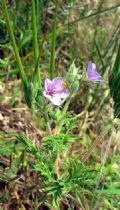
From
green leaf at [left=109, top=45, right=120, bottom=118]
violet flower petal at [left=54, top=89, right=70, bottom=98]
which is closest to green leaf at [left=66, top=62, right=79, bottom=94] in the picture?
violet flower petal at [left=54, top=89, right=70, bottom=98]

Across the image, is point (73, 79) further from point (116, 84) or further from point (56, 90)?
point (116, 84)

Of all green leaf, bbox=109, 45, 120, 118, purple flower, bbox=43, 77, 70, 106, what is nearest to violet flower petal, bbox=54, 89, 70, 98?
purple flower, bbox=43, 77, 70, 106

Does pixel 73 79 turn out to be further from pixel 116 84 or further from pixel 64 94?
pixel 116 84

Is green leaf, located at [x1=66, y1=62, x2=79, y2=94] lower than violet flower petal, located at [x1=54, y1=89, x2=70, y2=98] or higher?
higher

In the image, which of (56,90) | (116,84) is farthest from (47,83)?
(116,84)

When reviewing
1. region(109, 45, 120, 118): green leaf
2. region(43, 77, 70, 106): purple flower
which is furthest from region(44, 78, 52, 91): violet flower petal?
region(109, 45, 120, 118): green leaf

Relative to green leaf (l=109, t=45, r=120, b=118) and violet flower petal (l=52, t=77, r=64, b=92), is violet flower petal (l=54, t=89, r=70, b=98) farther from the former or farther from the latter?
green leaf (l=109, t=45, r=120, b=118)

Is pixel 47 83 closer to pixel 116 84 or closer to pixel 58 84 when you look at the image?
pixel 58 84

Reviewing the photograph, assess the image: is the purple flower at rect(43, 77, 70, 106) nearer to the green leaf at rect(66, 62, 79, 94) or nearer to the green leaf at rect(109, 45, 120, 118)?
the green leaf at rect(66, 62, 79, 94)
